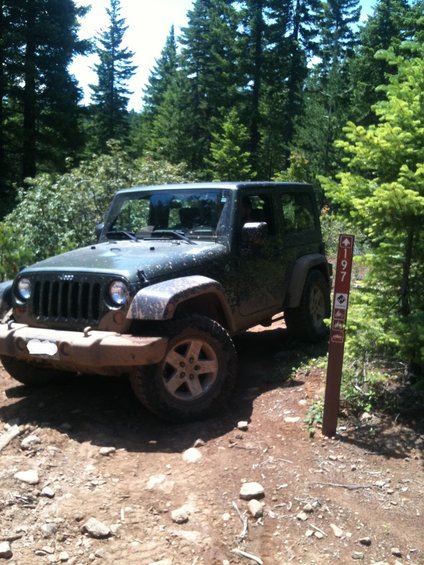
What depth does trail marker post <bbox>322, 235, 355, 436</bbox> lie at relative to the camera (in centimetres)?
408

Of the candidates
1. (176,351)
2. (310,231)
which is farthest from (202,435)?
(310,231)

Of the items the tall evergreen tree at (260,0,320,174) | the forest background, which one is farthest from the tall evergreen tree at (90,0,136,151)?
the tall evergreen tree at (260,0,320,174)

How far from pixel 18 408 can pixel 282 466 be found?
235 cm

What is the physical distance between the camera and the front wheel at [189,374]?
4277 mm

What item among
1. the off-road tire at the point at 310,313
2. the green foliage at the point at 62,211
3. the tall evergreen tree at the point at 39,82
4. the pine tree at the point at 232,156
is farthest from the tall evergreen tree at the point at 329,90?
the off-road tire at the point at 310,313

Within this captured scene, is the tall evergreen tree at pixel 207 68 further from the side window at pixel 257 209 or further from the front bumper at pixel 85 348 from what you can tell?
the front bumper at pixel 85 348

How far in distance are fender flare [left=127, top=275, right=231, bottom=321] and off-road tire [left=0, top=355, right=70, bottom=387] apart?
1.42m

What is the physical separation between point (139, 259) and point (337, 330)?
168cm

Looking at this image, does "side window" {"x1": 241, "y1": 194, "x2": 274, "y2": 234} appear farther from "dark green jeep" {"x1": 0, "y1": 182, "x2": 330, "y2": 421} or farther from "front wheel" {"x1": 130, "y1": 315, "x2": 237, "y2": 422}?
"front wheel" {"x1": 130, "y1": 315, "x2": 237, "y2": 422}

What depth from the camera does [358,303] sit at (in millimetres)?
4770

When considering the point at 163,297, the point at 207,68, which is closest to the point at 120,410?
the point at 163,297

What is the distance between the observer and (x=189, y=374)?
450 centimetres

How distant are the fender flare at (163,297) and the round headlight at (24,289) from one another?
3.70ft

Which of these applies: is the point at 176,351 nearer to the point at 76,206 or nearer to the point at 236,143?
the point at 76,206
